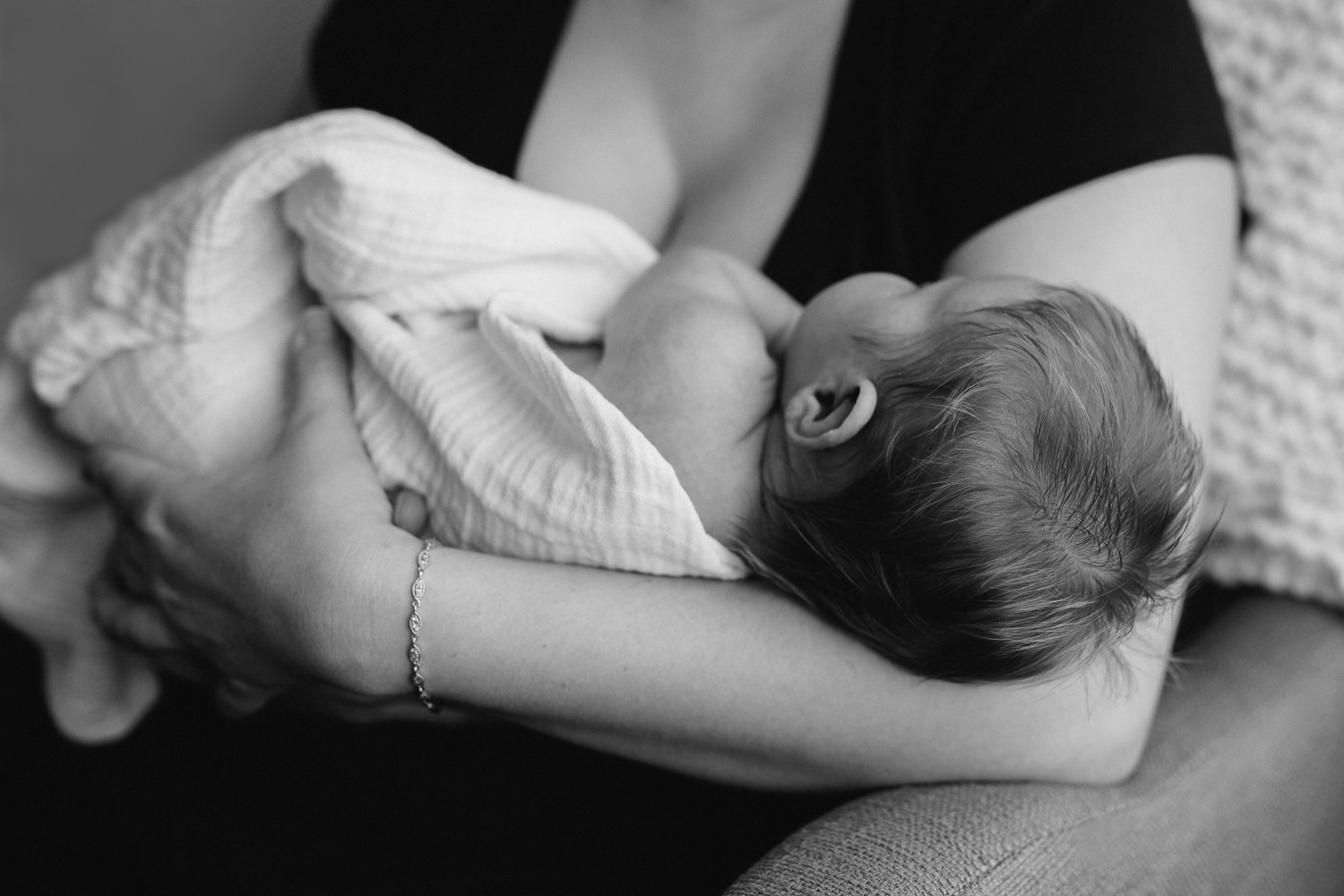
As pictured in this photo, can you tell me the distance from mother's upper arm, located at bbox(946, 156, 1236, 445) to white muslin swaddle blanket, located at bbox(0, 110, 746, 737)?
1.21 ft

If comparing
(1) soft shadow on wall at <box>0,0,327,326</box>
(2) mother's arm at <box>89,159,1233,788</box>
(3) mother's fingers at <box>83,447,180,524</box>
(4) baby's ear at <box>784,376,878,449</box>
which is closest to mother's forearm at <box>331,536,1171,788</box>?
(2) mother's arm at <box>89,159,1233,788</box>

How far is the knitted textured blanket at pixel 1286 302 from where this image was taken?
0.96m

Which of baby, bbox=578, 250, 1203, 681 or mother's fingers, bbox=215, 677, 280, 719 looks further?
mother's fingers, bbox=215, 677, 280, 719

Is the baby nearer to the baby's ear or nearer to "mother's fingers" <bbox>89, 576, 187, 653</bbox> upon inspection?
the baby's ear

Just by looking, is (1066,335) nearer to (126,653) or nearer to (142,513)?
(142,513)

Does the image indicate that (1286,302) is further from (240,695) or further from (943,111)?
(240,695)

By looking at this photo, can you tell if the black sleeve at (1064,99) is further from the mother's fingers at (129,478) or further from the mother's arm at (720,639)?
the mother's fingers at (129,478)

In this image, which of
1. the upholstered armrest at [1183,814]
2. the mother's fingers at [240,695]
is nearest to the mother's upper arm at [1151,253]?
the upholstered armrest at [1183,814]

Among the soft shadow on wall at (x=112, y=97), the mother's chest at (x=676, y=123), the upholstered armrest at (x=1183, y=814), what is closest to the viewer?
the upholstered armrest at (x=1183, y=814)

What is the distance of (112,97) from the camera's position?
181cm

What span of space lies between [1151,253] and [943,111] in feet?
0.78

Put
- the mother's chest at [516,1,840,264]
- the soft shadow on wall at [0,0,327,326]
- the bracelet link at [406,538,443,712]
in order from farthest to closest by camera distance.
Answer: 1. the soft shadow on wall at [0,0,327,326]
2. the mother's chest at [516,1,840,264]
3. the bracelet link at [406,538,443,712]

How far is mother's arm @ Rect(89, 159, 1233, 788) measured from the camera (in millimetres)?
776

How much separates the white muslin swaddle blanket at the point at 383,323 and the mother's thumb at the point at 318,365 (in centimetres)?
2
